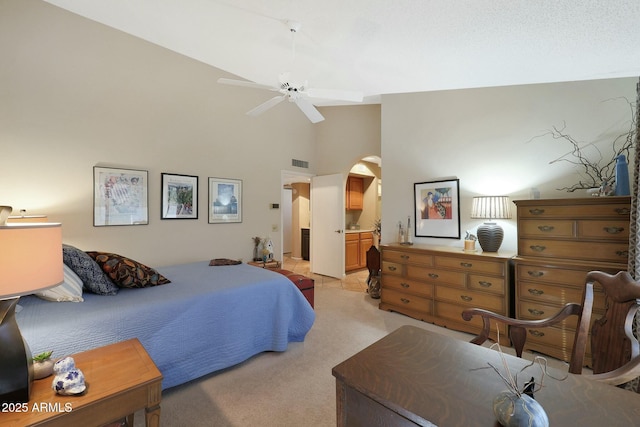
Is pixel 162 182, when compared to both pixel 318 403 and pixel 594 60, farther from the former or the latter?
pixel 594 60

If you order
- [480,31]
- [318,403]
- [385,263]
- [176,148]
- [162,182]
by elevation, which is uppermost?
[480,31]

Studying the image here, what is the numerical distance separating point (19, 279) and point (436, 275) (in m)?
3.36

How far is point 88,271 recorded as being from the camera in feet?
6.73

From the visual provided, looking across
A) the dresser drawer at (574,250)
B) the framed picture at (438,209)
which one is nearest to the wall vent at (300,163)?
the framed picture at (438,209)

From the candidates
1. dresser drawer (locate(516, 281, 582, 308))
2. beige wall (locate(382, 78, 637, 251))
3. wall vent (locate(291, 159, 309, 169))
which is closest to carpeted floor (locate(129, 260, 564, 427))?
dresser drawer (locate(516, 281, 582, 308))

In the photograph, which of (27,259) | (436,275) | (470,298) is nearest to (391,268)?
(436,275)

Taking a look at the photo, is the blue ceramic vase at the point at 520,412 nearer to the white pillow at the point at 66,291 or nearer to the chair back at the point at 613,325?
the chair back at the point at 613,325

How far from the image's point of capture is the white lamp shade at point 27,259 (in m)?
0.94

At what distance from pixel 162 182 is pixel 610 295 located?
414 cm

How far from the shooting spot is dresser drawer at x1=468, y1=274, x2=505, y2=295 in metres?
2.75

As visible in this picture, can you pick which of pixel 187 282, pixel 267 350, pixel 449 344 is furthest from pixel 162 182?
pixel 449 344

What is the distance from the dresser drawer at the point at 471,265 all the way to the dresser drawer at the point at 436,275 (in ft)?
0.27

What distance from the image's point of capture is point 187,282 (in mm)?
2504

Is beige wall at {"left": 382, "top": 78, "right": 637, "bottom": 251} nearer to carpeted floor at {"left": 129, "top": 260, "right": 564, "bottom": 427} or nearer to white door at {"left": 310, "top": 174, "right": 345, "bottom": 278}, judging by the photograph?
white door at {"left": 310, "top": 174, "right": 345, "bottom": 278}
